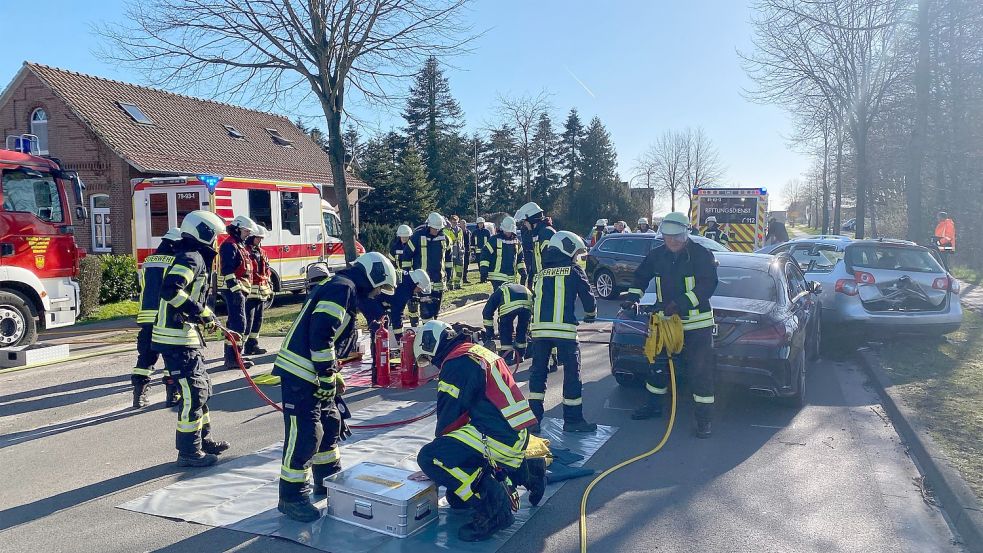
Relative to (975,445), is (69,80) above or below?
above

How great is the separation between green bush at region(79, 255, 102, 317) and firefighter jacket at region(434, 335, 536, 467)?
1220cm

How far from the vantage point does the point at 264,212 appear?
619 inches

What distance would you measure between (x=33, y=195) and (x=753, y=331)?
10696mm

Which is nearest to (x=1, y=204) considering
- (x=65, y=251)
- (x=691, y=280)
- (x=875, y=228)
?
(x=65, y=251)

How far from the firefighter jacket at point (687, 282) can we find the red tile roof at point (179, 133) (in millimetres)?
18128

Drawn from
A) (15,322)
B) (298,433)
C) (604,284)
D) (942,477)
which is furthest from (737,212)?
(298,433)

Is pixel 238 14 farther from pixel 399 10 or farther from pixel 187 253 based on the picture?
pixel 187 253

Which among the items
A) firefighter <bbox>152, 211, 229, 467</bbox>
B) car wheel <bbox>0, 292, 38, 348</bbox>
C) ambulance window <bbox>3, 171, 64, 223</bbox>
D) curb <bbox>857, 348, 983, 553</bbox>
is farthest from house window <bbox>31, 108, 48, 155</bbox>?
curb <bbox>857, 348, 983, 553</bbox>

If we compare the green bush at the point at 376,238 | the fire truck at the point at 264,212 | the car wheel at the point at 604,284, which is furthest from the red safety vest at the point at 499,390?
the green bush at the point at 376,238

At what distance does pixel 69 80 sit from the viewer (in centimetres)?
2353

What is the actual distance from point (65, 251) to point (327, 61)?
5790 millimetres

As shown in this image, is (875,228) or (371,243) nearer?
(371,243)

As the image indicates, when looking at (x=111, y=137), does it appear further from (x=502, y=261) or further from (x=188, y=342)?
(x=188, y=342)

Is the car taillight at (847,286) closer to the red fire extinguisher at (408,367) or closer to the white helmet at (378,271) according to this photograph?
the red fire extinguisher at (408,367)
